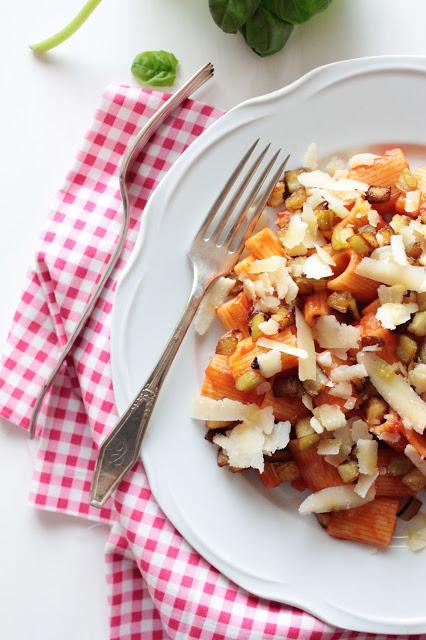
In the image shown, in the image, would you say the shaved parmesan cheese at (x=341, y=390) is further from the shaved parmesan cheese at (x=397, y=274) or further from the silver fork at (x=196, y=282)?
the silver fork at (x=196, y=282)

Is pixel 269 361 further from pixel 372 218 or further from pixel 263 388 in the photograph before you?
pixel 372 218

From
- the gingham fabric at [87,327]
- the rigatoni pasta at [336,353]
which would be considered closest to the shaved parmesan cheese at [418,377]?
the rigatoni pasta at [336,353]

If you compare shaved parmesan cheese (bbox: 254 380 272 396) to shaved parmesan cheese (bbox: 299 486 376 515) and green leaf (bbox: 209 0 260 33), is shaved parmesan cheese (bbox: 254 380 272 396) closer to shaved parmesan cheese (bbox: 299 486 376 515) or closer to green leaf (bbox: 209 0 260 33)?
shaved parmesan cheese (bbox: 299 486 376 515)

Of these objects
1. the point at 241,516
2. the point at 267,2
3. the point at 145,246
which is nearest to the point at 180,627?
the point at 241,516

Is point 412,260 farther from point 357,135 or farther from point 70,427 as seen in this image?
point 70,427

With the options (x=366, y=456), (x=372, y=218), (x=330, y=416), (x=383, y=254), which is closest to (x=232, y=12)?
(x=372, y=218)

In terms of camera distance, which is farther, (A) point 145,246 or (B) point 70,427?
(B) point 70,427
